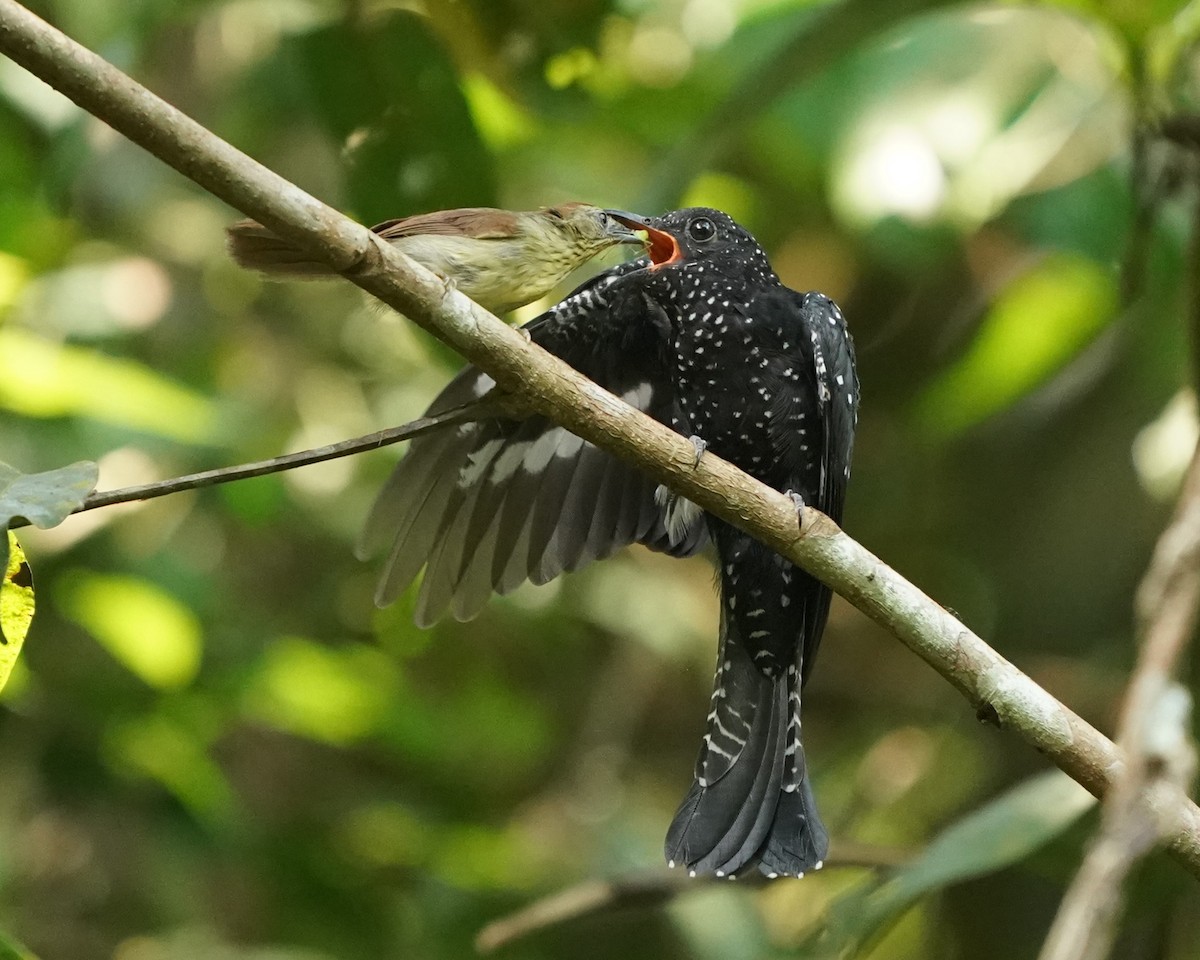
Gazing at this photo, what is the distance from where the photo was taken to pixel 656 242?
3314mm

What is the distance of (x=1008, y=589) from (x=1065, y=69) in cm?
158

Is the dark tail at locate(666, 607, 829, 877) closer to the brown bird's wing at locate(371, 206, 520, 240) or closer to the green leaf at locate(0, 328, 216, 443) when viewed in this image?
the brown bird's wing at locate(371, 206, 520, 240)

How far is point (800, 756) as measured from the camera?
10.4 feet

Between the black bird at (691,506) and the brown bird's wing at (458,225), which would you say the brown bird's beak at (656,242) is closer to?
the black bird at (691,506)

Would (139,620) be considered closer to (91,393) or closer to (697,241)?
(91,393)

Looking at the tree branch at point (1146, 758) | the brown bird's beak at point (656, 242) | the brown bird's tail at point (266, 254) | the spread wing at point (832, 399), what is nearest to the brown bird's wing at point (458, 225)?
the brown bird's tail at point (266, 254)

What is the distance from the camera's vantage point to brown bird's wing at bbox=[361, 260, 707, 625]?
3.15 meters

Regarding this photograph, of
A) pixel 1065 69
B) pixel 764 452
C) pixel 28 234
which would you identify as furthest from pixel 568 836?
pixel 1065 69

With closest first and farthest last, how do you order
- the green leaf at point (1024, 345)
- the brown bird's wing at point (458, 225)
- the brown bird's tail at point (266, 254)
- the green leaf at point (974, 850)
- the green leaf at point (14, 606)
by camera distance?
the green leaf at point (14, 606)
the brown bird's tail at point (266, 254)
the brown bird's wing at point (458, 225)
the green leaf at point (974, 850)
the green leaf at point (1024, 345)

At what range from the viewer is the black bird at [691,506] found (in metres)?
3.08

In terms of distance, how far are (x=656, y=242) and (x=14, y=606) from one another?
176 cm

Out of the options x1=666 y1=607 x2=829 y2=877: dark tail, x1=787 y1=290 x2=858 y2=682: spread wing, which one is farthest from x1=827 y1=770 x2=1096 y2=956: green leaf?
x1=787 y1=290 x2=858 y2=682: spread wing

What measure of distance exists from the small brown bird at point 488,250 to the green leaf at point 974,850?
1264 mm

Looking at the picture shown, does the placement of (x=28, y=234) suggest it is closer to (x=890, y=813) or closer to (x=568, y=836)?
(x=568, y=836)
